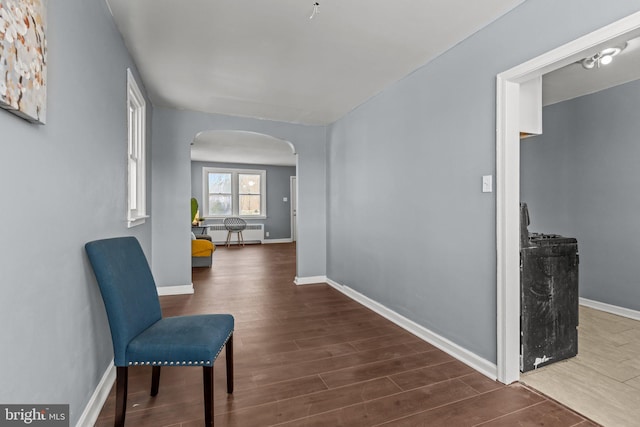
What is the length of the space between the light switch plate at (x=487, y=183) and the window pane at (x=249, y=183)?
334 inches

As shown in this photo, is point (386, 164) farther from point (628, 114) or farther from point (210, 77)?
point (628, 114)

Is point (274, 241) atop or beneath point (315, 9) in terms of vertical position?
beneath

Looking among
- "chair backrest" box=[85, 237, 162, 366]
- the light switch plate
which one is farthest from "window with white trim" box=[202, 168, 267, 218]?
the light switch plate

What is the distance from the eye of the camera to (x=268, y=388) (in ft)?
6.60

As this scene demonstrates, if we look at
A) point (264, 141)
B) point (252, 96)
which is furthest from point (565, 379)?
point (264, 141)

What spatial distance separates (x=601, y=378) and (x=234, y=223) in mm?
8749

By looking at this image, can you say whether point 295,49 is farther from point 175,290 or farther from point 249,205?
point 249,205

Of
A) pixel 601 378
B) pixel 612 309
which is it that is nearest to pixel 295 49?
pixel 601 378

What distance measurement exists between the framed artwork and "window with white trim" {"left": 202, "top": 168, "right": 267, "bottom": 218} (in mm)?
8585

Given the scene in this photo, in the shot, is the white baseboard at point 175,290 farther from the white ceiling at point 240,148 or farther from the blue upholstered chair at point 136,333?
the blue upholstered chair at point 136,333

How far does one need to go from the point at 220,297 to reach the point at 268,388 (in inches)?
88.7

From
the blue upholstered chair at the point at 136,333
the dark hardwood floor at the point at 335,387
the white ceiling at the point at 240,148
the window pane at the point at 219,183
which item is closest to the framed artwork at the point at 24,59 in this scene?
the blue upholstered chair at the point at 136,333

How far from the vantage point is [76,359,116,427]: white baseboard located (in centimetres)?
160

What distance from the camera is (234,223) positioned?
9.56 meters
